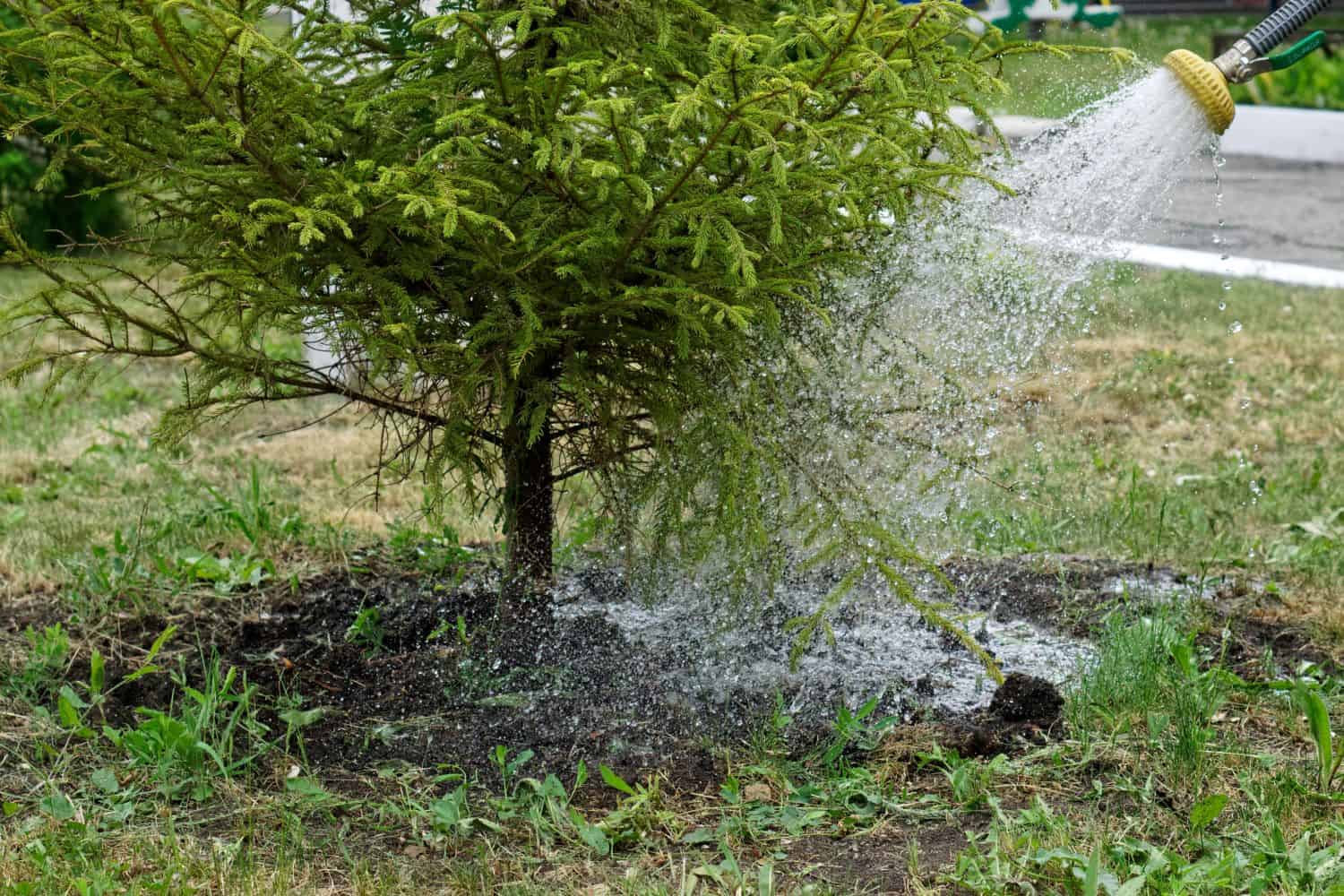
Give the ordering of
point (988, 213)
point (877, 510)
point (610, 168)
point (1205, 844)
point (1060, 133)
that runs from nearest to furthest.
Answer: point (610, 168) < point (1205, 844) < point (877, 510) < point (988, 213) < point (1060, 133)

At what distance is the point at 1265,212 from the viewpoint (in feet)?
33.5

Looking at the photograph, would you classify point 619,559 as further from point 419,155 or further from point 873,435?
point 419,155

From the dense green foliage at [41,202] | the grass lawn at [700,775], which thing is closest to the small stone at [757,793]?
the grass lawn at [700,775]

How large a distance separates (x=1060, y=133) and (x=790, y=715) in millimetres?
1685

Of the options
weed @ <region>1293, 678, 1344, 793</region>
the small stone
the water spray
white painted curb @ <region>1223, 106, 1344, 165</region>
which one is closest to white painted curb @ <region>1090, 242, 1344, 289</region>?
white painted curb @ <region>1223, 106, 1344, 165</region>

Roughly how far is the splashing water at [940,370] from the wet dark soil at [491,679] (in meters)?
0.14

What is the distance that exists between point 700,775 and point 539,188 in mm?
1257

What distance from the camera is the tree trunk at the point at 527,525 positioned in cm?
347

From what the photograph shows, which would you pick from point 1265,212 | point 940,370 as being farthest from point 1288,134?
point 940,370

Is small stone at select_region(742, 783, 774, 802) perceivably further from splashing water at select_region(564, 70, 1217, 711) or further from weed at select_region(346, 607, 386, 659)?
weed at select_region(346, 607, 386, 659)

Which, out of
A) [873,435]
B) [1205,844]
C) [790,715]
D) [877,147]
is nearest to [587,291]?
[877,147]

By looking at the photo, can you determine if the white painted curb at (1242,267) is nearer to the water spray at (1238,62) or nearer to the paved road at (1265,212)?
the paved road at (1265,212)

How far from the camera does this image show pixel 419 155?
113 inches

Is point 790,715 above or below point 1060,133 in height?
below
